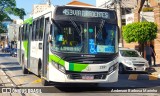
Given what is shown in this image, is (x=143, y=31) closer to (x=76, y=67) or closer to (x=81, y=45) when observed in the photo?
(x=81, y=45)

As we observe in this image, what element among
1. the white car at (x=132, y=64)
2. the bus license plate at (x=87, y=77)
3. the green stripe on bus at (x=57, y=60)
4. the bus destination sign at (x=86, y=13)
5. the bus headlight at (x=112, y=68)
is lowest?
the white car at (x=132, y=64)

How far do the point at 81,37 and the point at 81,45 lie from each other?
0.28 m

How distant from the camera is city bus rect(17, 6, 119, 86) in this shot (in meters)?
12.3

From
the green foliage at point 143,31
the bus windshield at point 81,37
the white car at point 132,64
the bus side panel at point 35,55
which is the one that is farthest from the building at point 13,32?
the bus windshield at point 81,37

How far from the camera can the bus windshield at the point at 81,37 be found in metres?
12.4

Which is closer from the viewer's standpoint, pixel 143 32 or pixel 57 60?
pixel 57 60

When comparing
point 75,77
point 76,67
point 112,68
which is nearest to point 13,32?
point 112,68

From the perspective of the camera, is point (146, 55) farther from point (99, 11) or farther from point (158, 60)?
point (99, 11)

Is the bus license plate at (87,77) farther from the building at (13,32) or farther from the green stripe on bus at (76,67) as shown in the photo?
the building at (13,32)

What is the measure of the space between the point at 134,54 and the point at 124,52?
2.23 ft

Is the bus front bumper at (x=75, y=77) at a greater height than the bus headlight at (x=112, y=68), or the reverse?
the bus headlight at (x=112, y=68)

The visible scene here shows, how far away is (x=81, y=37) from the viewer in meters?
12.5

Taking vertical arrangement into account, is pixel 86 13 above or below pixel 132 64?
above

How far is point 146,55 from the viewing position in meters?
25.5
